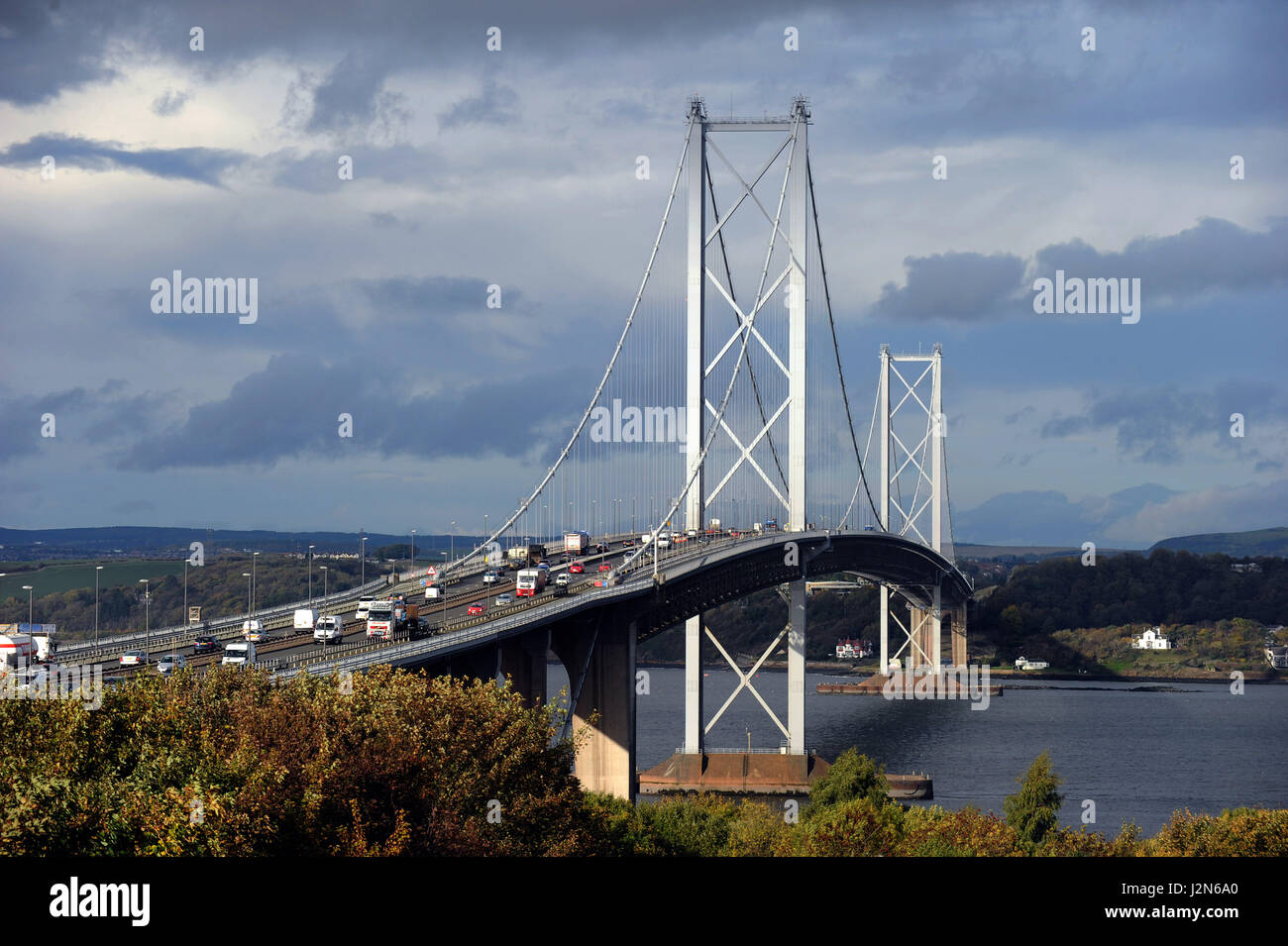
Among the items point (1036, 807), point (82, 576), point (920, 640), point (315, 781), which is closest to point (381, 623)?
point (1036, 807)

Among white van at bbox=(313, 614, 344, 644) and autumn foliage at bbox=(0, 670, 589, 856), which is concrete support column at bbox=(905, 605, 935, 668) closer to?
white van at bbox=(313, 614, 344, 644)

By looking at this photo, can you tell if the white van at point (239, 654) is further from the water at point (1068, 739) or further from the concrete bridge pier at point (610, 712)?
the water at point (1068, 739)

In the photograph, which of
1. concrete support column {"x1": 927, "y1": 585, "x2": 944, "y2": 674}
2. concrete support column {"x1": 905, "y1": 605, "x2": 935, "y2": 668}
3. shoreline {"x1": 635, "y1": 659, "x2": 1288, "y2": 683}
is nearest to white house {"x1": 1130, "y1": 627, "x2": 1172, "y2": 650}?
shoreline {"x1": 635, "y1": 659, "x2": 1288, "y2": 683}

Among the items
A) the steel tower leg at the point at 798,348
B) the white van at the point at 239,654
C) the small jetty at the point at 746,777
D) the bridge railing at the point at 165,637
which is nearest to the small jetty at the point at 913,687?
the steel tower leg at the point at 798,348

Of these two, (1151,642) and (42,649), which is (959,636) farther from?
(42,649)
